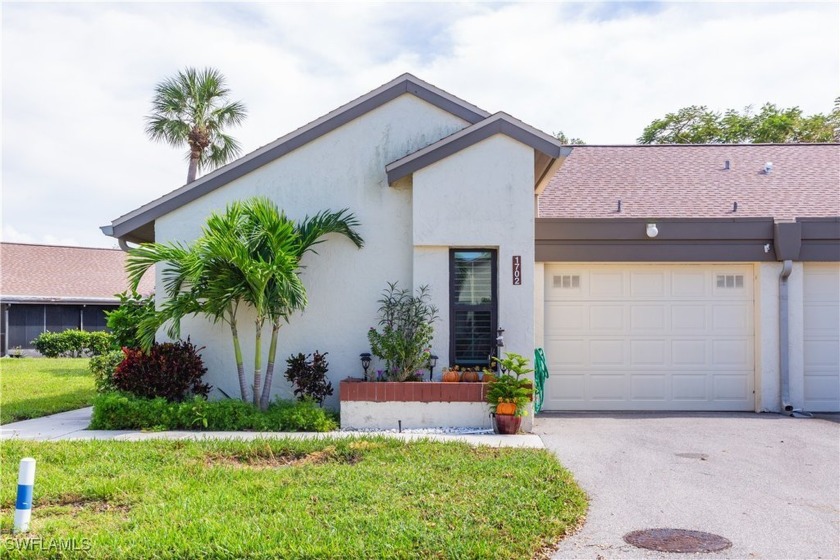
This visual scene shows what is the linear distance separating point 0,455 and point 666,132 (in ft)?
89.1

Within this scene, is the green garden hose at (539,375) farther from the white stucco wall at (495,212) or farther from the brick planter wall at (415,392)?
the brick planter wall at (415,392)

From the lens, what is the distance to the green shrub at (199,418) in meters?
10.2

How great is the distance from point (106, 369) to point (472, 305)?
6.10 metres

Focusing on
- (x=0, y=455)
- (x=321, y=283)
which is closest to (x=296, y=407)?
(x=321, y=283)

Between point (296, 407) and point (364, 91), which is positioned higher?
point (364, 91)

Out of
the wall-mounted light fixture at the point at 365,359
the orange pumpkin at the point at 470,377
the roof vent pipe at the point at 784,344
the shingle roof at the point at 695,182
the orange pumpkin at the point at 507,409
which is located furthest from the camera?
the shingle roof at the point at 695,182

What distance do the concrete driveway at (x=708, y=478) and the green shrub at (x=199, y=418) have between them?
327 centimetres

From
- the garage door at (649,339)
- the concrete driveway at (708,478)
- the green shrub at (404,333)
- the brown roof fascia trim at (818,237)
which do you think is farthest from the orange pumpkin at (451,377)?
the brown roof fascia trim at (818,237)

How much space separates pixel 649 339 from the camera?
42.0 ft

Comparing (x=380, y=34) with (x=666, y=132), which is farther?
(x=666, y=132)

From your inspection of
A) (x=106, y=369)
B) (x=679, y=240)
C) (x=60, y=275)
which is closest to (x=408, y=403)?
(x=106, y=369)

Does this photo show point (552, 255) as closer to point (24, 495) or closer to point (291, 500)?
point (291, 500)

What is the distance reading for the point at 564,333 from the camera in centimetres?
1276

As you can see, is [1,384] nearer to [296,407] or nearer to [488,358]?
[296,407]
